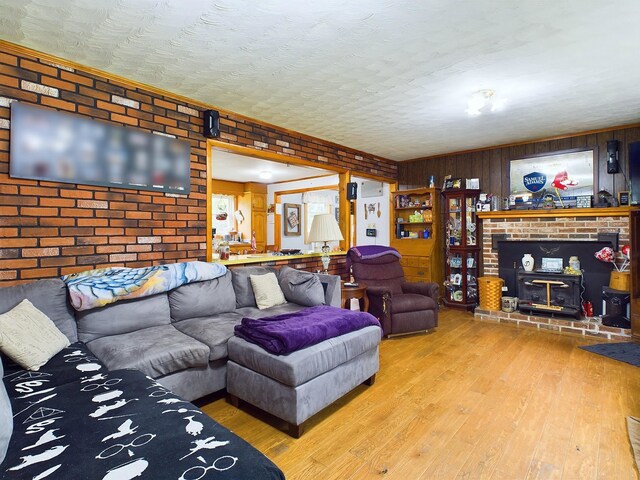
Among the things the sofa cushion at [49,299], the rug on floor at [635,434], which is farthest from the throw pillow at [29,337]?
the rug on floor at [635,434]

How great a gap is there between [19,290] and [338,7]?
2.59 meters

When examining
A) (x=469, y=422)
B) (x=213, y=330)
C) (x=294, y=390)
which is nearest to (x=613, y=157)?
(x=469, y=422)

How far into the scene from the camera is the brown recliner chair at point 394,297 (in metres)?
3.92

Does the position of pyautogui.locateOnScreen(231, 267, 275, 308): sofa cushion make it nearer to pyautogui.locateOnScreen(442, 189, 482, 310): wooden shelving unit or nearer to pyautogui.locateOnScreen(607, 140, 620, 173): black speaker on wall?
pyautogui.locateOnScreen(442, 189, 482, 310): wooden shelving unit

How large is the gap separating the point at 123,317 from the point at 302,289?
1.50 metres

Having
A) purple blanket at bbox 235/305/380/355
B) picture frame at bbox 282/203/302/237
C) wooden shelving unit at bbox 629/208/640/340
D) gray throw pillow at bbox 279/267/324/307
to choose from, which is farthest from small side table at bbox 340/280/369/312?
picture frame at bbox 282/203/302/237

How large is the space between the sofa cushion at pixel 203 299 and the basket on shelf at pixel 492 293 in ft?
11.8

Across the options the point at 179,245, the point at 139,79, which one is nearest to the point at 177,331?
the point at 179,245

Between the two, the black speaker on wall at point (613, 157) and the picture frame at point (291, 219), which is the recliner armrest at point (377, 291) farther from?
the picture frame at point (291, 219)

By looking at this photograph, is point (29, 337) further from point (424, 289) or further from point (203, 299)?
point (424, 289)

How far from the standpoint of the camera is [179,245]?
127 inches

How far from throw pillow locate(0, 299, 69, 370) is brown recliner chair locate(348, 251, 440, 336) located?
2.91m

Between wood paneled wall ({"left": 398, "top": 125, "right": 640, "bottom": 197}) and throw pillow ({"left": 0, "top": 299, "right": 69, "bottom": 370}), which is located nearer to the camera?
throw pillow ({"left": 0, "top": 299, "right": 69, "bottom": 370})

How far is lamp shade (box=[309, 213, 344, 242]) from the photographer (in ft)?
13.0
